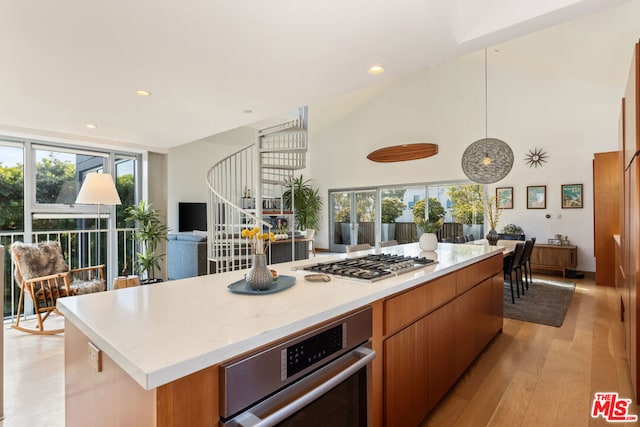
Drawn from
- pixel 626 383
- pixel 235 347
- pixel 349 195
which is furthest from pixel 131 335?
pixel 349 195

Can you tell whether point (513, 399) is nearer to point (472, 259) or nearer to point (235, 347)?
point (472, 259)

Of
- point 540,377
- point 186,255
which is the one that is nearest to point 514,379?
point 540,377

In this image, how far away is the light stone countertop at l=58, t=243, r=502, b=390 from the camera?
2.59ft

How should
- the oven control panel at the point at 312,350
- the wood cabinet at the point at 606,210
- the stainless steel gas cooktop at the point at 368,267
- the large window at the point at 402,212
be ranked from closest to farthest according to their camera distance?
the oven control panel at the point at 312,350
the stainless steel gas cooktop at the point at 368,267
the wood cabinet at the point at 606,210
the large window at the point at 402,212

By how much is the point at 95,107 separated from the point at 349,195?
6.83 metres

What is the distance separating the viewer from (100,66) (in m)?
2.53

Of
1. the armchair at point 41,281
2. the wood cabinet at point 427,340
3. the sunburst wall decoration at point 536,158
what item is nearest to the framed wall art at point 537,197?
the sunburst wall decoration at point 536,158

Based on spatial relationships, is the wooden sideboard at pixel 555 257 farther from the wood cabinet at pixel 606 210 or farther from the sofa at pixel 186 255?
the sofa at pixel 186 255

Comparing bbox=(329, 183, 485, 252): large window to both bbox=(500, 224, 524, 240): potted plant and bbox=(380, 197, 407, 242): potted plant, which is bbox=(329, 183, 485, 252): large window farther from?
bbox=(500, 224, 524, 240): potted plant

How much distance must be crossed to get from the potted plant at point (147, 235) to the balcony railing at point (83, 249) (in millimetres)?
203

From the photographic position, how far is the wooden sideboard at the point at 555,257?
570 cm

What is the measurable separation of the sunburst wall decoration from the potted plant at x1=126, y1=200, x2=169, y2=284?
22.4 feet

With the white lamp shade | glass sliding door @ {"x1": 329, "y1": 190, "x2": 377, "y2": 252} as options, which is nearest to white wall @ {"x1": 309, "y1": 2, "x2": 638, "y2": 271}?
glass sliding door @ {"x1": 329, "y1": 190, "x2": 377, "y2": 252}

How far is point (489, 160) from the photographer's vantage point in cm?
497
